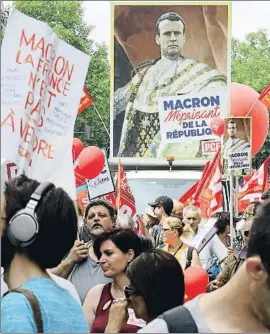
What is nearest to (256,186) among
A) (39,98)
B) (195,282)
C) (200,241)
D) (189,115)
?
(200,241)

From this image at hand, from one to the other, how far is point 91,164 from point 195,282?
5589 millimetres

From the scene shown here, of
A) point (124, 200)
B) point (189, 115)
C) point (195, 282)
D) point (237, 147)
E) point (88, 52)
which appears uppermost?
point (88, 52)

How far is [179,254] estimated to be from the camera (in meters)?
6.99

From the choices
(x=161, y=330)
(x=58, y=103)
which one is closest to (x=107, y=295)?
(x=58, y=103)

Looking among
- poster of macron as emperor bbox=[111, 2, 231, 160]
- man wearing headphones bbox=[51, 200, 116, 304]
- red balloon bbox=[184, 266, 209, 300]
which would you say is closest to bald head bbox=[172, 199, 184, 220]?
red balloon bbox=[184, 266, 209, 300]

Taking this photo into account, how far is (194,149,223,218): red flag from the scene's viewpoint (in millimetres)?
9453

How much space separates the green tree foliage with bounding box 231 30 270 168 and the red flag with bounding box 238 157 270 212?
19681 millimetres

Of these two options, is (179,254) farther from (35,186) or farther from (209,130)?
(209,130)

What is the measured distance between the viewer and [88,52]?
1069 inches

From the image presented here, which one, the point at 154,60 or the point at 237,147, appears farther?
the point at 154,60

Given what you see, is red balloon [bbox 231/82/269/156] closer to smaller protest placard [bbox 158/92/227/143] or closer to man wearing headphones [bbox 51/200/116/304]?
smaller protest placard [bbox 158/92/227/143]

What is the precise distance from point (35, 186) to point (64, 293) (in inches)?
14.4

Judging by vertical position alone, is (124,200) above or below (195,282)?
above

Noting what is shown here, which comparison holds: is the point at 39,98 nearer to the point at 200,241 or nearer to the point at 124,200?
the point at 200,241
